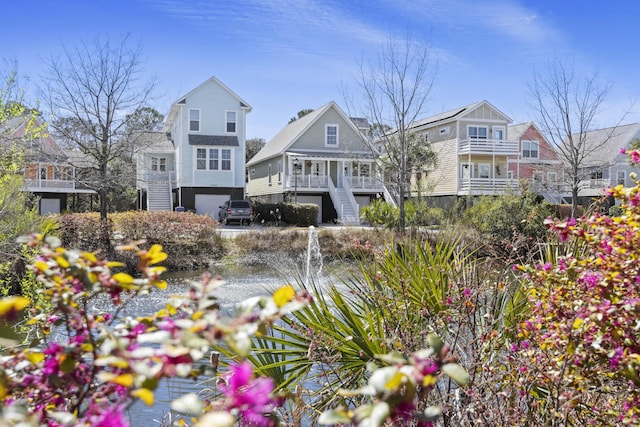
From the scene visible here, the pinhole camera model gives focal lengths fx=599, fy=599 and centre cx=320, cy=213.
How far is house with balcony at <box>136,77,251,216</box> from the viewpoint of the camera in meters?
39.0

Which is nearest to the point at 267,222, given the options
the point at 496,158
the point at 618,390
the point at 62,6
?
the point at 496,158

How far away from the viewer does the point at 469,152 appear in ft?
136

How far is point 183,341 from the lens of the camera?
4.42 feet

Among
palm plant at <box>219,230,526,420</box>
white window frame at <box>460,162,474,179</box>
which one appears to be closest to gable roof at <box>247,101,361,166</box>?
white window frame at <box>460,162,474,179</box>

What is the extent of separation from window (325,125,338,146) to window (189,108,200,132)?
916cm

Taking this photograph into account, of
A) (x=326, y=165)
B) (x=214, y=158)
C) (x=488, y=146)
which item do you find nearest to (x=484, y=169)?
(x=488, y=146)

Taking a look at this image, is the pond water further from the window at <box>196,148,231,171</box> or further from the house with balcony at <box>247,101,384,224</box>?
the house with balcony at <box>247,101,384,224</box>

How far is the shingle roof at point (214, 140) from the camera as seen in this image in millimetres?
38812

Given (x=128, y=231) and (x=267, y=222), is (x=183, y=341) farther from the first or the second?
(x=267, y=222)

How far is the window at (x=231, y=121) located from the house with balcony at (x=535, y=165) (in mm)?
19492

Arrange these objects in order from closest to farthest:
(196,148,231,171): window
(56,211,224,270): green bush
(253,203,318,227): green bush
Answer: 1. (56,211,224,270): green bush
2. (253,203,318,227): green bush
3. (196,148,231,171): window

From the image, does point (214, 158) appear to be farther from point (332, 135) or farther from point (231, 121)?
point (332, 135)

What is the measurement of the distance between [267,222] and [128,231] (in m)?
14.2

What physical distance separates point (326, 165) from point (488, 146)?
37.5 ft
